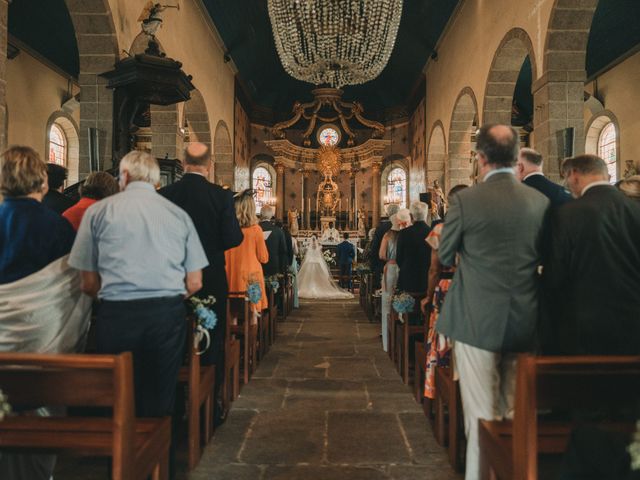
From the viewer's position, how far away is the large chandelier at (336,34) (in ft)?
30.5

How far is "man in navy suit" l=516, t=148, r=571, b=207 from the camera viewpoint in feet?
11.1

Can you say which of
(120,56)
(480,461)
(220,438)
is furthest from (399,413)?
(120,56)

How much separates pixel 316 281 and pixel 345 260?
1.71 metres

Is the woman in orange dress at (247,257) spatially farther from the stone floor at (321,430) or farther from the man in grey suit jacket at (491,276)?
the man in grey suit jacket at (491,276)

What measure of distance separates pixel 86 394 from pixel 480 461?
5.68 ft

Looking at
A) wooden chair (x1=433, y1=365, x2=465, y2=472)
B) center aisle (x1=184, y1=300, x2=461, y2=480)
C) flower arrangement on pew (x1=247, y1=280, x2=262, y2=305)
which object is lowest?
center aisle (x1=184, y1=300, x2=461, y2=480)

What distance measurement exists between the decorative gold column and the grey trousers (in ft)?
62.9

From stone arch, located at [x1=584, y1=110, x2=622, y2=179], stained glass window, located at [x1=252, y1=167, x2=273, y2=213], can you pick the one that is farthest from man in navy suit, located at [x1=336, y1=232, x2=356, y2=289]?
stained glass window, located at [x1=252, y1=167, x2=273, y2=213]

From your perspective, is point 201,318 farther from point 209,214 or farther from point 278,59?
point 278,59

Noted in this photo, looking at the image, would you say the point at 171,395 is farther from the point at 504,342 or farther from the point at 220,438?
the point at 504,342

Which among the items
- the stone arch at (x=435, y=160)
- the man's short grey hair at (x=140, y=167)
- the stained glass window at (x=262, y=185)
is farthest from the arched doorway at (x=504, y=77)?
the stained glass window at (x=262, y=185)

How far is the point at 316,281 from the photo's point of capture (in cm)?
1321

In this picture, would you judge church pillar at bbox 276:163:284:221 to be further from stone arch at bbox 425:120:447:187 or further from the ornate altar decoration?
Result: stone arch at bbox 425:120:447:187

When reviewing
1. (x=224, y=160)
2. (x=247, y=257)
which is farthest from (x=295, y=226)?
(x=247, y=257)
